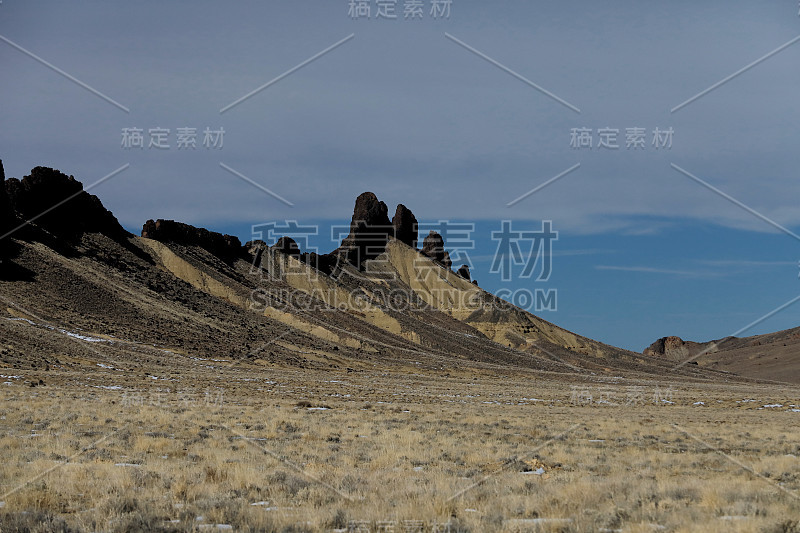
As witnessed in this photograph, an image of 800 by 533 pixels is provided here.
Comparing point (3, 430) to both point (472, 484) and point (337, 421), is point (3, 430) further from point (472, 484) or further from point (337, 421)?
point (472, 484)

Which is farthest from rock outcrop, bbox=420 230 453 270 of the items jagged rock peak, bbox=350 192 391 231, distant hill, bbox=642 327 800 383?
distant hill, bbox=642 327 800 383

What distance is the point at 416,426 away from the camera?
19594 millimetres

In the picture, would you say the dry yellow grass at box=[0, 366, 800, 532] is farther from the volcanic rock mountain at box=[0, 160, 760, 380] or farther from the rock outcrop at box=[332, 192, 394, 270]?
the rock outcrop at box=[332, 192, 394, 270]

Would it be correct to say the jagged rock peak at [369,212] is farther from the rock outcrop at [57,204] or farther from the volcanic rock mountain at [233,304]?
the rock outcrop at [57,204]

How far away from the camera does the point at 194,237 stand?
108 metres

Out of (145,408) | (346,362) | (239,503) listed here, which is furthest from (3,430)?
(346,362)

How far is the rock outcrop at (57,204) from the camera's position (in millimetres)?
81269

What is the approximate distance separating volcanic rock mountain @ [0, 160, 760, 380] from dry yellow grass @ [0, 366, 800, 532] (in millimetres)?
27070

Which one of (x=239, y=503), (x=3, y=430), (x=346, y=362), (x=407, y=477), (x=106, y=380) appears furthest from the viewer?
(x=346, y=362)

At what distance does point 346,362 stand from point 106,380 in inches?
1529

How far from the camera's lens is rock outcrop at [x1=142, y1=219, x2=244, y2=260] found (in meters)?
100

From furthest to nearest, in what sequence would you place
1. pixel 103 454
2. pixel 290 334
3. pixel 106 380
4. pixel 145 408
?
pixel 290 334 < pixel 106 380 < pixel 145 408 < pixel 103 454

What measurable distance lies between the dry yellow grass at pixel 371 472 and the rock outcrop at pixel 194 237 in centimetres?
8220

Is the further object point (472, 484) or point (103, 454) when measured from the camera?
point (103, 454)
